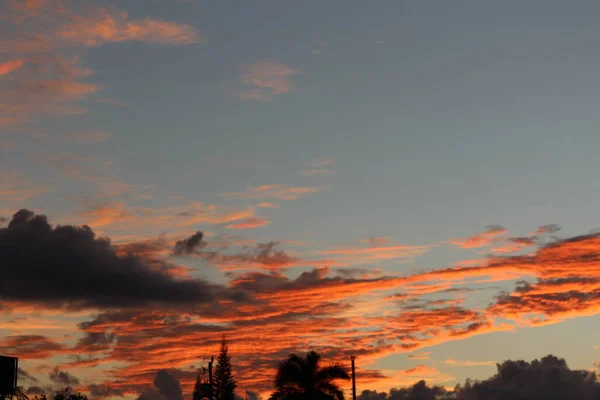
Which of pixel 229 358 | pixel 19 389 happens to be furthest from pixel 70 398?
pixel 229 358

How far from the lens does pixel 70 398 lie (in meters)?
125

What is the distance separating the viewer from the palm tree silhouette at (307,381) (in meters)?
82.2

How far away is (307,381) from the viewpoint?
8244 cm

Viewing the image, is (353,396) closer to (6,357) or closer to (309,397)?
(309,397)

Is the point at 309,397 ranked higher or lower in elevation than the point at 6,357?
lower

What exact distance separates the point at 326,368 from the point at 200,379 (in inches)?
3929

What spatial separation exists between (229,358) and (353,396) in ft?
50.2

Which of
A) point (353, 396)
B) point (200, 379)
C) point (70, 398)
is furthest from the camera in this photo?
point (200, 379)

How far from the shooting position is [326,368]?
82812 mm

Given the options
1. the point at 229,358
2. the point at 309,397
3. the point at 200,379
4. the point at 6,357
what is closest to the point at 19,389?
the point at 6,357

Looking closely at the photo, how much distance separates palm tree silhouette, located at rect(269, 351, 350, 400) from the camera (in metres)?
82.2

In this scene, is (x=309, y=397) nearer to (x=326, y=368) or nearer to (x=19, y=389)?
(x=326, y=368)

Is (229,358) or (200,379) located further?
(200,379)

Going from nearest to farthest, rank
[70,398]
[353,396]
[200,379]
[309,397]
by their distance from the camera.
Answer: [309,397] → [353,396] → [70,398] → [200,379]
